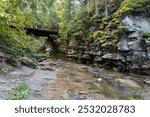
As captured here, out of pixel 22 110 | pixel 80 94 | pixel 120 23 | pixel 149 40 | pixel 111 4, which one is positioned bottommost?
pixel 80 94

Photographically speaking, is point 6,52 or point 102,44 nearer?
point 6,52

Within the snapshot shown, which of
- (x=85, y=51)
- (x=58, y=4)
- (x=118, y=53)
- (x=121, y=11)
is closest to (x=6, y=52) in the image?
(x=118, y=53)

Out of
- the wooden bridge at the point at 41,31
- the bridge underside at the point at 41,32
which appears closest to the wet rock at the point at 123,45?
the wooden bridge at the point at 41,31

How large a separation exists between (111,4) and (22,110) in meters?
21.3

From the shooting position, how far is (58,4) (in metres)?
43.7

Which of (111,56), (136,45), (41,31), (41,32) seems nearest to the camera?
(136,45)

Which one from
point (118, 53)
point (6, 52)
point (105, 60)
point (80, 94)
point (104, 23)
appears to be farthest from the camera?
point (104, 23)

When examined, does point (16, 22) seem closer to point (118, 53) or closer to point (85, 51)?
point (118, 53)

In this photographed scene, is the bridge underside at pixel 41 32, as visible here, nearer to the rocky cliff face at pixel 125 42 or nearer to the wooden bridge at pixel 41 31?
the wooden bridge at pixel 41 31

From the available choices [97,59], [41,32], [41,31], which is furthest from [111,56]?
[41,32]

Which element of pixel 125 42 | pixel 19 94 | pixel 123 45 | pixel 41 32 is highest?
pixel 41 32

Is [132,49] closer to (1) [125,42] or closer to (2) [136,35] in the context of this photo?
(1) [125,42]

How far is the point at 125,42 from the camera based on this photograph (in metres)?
18.6

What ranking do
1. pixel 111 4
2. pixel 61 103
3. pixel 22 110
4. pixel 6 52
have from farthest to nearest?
pixel 111 4 < pixel 6 52 < pixel 61 103 < pixel 22 110
